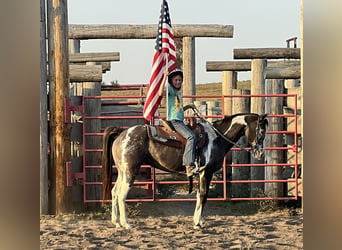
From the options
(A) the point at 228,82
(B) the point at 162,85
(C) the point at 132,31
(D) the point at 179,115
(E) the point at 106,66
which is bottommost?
(D) the point at 179,115

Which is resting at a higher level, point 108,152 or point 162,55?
point 162,55

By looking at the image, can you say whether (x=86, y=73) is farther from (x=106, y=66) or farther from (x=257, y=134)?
(x=257, y=134)

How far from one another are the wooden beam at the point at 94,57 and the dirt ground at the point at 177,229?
1.15 metres

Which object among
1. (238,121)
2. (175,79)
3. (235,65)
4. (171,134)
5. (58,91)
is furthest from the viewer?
(235,65)

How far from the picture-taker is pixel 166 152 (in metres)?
3.60

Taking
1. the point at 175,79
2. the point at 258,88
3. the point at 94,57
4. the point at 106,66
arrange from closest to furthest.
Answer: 1. the point at 175,79
2. the point at 106,66
3. the point at 94,57
4. the point at 258,88

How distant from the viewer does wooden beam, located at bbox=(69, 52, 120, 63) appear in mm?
4155

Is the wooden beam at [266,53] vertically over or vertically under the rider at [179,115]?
over

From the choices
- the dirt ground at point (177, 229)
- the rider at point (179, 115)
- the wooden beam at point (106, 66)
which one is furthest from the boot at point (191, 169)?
the wooden beam at point (106, 66)

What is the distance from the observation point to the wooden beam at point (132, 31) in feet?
13.1

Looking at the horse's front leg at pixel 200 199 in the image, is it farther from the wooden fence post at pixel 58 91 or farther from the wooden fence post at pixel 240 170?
the wooden fence post at pixel 58 91

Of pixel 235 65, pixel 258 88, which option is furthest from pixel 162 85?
pixel 235 65

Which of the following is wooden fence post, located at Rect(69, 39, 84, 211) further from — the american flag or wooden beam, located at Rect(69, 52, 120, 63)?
the american flag

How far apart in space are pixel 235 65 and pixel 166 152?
1516 millimetres
